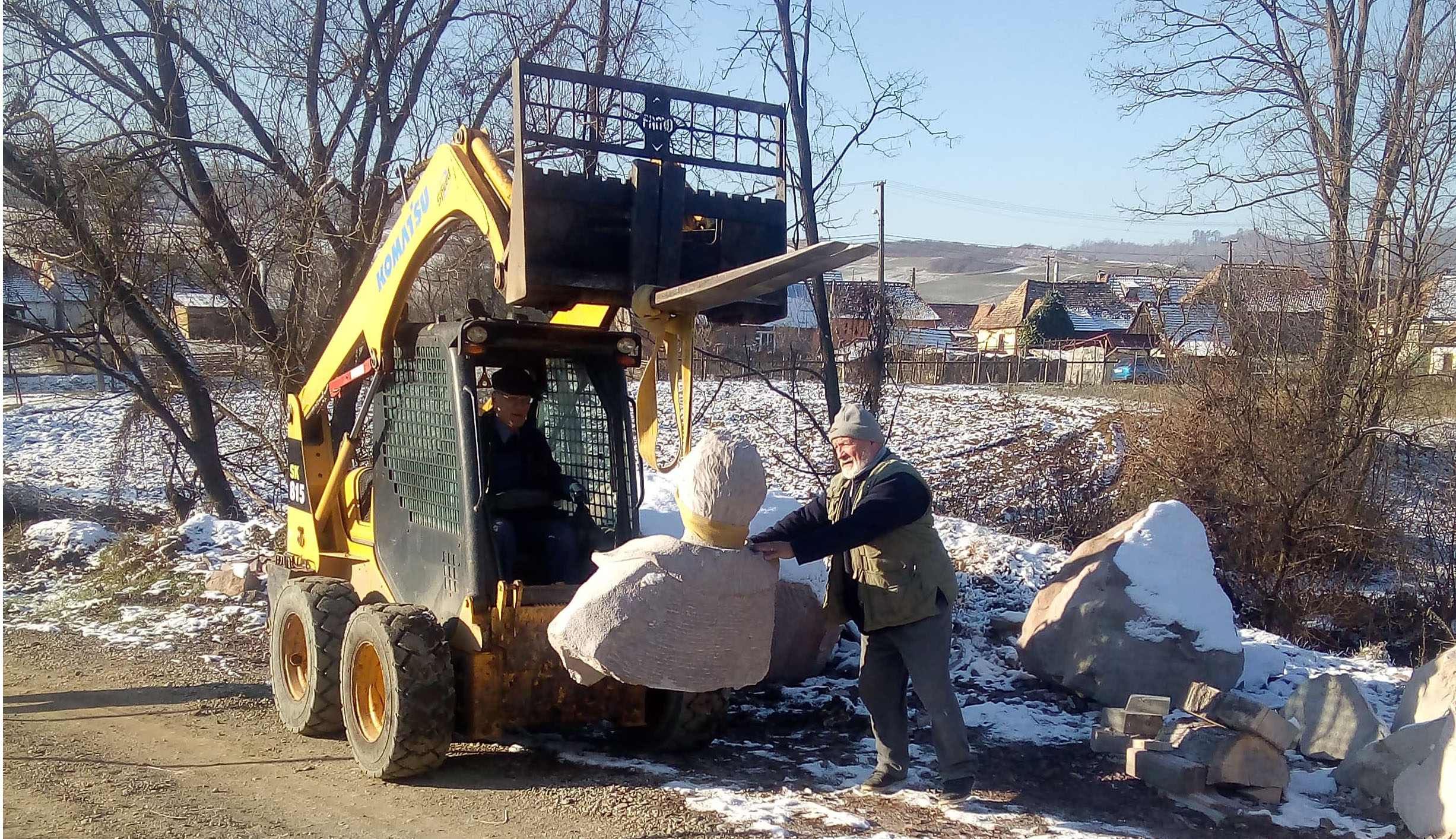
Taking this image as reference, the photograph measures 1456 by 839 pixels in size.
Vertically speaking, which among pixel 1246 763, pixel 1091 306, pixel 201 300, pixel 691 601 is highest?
pixel 1091 306

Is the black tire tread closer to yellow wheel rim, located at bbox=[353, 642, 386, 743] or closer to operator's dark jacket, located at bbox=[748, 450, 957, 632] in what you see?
operator's dark jacket, located at bbox=[748, 450, 957, 632]

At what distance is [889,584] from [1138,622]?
224cm

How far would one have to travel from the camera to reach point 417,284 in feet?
38.6

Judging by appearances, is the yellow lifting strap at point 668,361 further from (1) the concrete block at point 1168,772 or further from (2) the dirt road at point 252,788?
(1) the concrete block at point 1168,772

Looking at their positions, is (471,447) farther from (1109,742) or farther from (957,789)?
(1109,742)

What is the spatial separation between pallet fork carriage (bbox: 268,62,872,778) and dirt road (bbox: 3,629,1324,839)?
0.24m

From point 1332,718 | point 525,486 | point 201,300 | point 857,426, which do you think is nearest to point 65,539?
point 201,300

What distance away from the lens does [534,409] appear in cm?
586

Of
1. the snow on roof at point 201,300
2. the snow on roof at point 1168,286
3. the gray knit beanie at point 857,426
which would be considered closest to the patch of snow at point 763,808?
the gray knit beanie at point 857,426

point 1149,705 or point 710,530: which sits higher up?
point 710,530

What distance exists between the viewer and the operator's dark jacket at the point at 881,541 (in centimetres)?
466

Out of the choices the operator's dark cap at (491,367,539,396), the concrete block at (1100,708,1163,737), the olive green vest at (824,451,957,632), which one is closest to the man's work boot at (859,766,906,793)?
the olive green vest at (824,451,957,632)

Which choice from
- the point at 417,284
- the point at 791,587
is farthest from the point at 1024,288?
the point at 791,587

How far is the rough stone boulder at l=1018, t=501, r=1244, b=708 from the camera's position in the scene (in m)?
6.22
